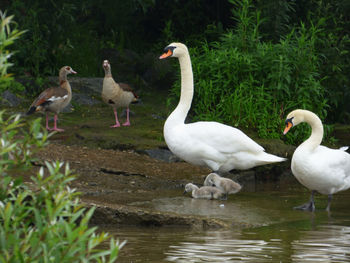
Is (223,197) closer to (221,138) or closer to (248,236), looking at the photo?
(221,138)

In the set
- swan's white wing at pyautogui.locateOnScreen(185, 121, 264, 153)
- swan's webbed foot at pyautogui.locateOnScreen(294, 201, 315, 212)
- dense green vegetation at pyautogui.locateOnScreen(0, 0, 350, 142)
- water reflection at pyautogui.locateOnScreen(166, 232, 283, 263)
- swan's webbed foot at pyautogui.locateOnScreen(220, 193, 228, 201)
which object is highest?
dense green vegetation at pyautogui.locateOnScreen(0, 0, 350, 142)

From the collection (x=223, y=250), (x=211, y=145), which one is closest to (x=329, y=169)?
(x=211, y=145)

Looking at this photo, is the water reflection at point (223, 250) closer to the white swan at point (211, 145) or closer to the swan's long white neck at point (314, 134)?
the swan's long white neck at point (314, 134)

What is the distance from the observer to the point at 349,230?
608 centimetres

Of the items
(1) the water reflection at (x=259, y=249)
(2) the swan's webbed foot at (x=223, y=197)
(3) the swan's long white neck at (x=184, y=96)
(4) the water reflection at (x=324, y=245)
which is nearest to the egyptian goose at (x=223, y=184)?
(2) the swan's webbed foot at (x=223, y=197)

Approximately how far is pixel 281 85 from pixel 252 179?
1.92m

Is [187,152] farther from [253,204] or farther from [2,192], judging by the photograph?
[2,192]

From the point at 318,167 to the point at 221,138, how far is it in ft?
4.46

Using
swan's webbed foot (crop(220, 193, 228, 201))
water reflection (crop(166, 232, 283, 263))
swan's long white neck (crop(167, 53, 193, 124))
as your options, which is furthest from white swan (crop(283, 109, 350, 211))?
water reflection (crop(166, 232, 283, 263))

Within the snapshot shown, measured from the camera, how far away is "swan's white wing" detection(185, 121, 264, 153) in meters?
8.12

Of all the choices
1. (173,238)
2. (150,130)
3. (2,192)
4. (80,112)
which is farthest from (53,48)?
(2,192)

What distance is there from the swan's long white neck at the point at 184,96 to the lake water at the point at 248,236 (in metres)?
1.15

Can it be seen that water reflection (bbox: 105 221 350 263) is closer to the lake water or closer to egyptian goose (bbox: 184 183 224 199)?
the lake water

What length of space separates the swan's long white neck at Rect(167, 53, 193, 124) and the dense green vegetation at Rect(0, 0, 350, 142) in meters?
1.89
